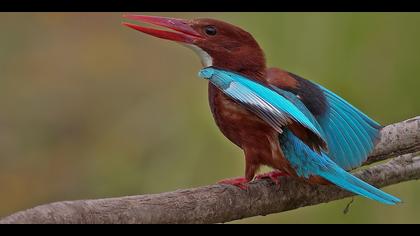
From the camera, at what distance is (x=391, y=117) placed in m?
3.51

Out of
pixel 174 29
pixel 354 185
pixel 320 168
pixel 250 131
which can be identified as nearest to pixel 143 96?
pixel 174 29

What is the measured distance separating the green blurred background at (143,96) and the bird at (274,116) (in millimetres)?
402

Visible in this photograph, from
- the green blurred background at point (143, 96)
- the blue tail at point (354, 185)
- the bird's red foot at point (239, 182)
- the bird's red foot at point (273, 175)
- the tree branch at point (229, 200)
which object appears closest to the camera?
the tree branch at point (229, 200)

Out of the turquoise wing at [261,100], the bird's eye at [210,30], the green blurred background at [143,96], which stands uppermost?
the bird's eye at [210,30]

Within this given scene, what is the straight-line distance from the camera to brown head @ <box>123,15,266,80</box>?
322cm

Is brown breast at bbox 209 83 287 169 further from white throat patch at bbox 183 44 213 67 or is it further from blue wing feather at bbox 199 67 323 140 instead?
white throat patch at bbox 183 44 213 67

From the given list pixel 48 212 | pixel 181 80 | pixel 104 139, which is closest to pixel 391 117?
pixel 181 80

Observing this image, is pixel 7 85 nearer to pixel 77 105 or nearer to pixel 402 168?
pixel 77 105

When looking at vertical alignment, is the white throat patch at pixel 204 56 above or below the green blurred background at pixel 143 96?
above

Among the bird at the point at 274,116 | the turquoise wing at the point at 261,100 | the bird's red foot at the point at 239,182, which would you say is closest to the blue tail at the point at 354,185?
the bird at the point at 274,116

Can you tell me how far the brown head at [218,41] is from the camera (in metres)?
3.22

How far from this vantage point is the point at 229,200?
8.82ft

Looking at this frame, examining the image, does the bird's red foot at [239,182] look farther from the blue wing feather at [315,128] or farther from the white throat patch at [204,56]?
the white throat patch at [204,56]

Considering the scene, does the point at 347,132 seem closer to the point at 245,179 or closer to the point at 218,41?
the point at 245,179
